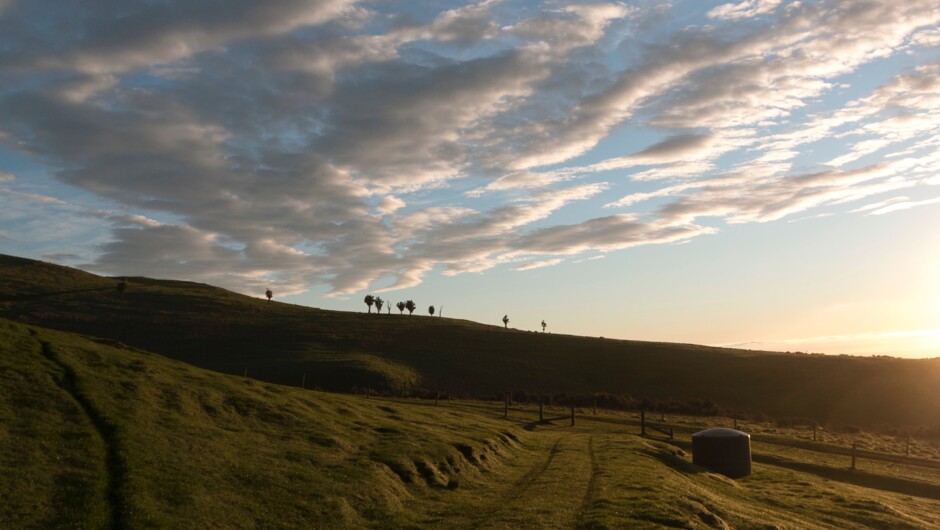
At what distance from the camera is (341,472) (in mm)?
31031

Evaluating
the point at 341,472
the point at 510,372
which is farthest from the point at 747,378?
the point at 341,472

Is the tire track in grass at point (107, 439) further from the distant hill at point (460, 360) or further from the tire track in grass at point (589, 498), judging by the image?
the distant hill at point (460, 360)

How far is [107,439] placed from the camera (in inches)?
1097

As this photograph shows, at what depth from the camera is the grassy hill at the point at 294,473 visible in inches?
931

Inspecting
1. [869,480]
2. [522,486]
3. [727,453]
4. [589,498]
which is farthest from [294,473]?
[869,480]

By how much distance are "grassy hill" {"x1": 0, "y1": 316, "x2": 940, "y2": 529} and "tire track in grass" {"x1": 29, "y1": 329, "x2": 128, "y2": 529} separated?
0.06 meters

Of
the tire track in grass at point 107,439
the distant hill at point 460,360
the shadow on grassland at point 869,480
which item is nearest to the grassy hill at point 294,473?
the tire track in grass at point 107,439

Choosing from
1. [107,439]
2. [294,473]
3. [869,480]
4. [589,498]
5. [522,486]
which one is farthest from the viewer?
[869,480]

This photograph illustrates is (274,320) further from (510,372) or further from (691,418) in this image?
(691,418)

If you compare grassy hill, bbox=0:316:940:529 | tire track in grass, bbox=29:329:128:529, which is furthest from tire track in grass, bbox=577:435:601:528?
tire track in grass, bbox=29:329:128:529

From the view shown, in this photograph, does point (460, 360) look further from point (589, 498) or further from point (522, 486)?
point (589, 498)

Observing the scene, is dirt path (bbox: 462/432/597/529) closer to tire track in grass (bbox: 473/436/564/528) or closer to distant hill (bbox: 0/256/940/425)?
tire track in grass (bbox: 473/436/564/528)

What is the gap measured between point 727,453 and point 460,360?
97.2 meters

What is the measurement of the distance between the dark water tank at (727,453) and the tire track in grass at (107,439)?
37.2 meters
